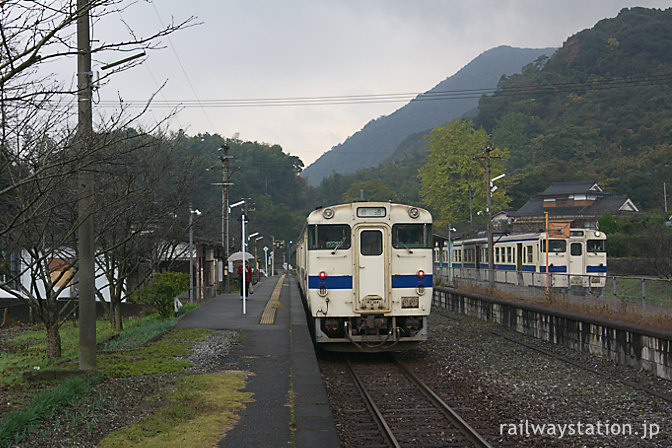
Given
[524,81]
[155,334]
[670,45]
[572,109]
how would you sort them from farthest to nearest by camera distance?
[524,81] → [670,45] → [572,109] → [155,334]

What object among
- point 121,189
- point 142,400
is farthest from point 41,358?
point 142,400

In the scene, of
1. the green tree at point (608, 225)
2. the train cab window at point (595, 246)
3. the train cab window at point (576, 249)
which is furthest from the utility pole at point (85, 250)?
the green tree at point (608, 225)

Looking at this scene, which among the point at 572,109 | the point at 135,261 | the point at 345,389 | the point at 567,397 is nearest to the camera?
the point at 567,397

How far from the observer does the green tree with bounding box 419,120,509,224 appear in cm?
6438

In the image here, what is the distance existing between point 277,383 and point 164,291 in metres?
10.7

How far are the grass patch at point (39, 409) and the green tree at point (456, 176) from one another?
57.6 metres

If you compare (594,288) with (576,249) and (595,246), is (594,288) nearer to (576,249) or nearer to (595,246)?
(576,249)

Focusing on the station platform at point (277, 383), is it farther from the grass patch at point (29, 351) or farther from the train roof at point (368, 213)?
the grass patch at point (29, 351)

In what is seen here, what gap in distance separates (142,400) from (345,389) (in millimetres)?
3919

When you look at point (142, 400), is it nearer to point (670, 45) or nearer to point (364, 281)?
point (364, 281)

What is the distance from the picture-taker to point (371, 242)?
13023 mm

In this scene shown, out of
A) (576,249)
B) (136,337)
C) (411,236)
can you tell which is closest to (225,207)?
(576,249)

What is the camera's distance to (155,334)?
609 inches

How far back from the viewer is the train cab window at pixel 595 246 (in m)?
27.0
